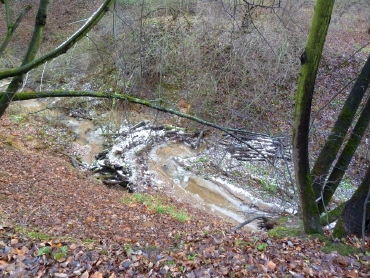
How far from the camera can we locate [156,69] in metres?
16.5

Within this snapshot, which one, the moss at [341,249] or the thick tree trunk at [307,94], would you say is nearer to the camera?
the thick tree trunk at [307,94]

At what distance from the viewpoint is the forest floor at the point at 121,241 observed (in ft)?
11.0

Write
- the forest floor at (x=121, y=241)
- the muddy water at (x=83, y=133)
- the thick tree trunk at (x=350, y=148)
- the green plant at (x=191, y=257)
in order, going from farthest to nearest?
the muddy water at (x=83, y=133), the thick tree trunk at (x=350, y=148), the green plant at (x=191, y=257), the forest floor at (x=121, y=241)

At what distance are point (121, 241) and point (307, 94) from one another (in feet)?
12.5

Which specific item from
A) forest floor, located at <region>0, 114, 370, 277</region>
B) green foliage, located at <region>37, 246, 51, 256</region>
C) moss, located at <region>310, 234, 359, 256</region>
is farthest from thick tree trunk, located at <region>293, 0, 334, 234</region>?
green foliage, located at <region>37, 246, 51, 256</region>

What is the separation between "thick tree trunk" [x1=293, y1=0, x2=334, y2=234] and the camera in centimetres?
271

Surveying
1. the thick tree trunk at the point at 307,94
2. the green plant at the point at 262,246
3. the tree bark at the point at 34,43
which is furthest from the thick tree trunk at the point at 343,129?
the tree bark at the point at 34,43

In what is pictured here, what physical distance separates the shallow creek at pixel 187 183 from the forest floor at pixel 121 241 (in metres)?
0.97

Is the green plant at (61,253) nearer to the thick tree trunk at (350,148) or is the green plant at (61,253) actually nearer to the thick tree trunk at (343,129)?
the thick tree trunk at (350,148)

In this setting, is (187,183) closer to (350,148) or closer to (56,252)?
(350,148)

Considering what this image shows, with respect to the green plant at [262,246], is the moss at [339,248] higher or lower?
higher

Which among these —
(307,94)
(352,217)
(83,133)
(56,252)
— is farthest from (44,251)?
(83,133)

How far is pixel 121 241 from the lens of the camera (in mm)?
5203

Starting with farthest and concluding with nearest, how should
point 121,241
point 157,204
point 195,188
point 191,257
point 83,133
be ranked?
point 83,133 → point 195,188 → point 157,204 → point 121,241 → point 191,257
